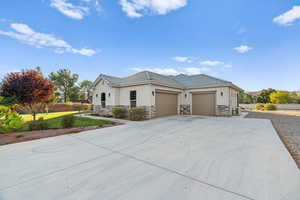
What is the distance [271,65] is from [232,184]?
20212mm

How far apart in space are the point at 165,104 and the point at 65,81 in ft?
118

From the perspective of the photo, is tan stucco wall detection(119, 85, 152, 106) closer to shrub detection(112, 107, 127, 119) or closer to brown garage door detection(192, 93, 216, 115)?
shrub detection(112, 107, 127, 119)

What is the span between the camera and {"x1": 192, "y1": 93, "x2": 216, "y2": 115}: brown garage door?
38.8 feet

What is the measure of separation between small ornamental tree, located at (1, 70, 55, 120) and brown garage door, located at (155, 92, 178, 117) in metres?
8.57

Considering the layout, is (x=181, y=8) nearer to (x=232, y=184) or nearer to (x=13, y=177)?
(x=232, y=184)

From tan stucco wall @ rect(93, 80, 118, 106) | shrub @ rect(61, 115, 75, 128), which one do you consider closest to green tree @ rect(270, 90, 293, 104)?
tan stucco wall @ rect(93, 80, 118, 106)

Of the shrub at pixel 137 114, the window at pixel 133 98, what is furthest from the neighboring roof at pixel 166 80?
the shrub at pixel 137 114

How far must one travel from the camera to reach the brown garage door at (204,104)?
11.8 meters

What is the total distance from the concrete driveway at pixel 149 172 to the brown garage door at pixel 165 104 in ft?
23.3

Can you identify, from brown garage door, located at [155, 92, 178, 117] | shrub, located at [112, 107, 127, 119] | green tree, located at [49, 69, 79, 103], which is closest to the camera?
shrub, located at [112, 107, 127, 119]

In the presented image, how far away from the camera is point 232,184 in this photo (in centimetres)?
208

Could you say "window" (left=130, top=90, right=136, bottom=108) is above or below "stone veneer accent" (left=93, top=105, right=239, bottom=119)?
above

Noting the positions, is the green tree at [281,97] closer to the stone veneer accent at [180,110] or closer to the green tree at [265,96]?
the green tree at [265,96]

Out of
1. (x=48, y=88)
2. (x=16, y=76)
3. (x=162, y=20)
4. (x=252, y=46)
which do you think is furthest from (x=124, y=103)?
(x=252, y=46)
